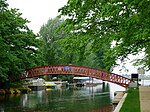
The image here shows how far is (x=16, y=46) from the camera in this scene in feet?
138

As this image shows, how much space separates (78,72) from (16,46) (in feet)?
28.7

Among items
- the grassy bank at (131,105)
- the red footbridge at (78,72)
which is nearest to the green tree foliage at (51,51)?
the red footbridge at (78,72)

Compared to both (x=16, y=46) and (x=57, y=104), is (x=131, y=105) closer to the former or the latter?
(x=57, y=104)

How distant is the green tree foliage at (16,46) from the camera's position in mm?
37531

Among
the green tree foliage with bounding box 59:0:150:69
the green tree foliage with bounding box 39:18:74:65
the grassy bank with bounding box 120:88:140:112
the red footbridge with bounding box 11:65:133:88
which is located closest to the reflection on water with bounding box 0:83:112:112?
the grassy bank with bounding box 120:88:140:112

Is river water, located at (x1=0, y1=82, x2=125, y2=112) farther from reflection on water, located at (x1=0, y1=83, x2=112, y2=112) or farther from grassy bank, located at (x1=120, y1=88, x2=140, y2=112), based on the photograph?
grassy bank, located at (x1=120, y1=88, x2=140, y2=112)

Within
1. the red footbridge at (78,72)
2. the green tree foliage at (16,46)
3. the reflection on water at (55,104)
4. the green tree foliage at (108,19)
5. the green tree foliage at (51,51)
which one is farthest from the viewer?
the green tree foliage at (51,51)

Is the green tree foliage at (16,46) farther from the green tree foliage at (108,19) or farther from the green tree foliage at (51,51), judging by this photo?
the green tree foliage at (108,19)

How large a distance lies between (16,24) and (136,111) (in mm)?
31686

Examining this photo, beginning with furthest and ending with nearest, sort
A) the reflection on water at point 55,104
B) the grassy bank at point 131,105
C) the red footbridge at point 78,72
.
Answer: the red footbridge at point 78,72 → the reflection on water at point 55,104 → the grassy bank at point 131,105

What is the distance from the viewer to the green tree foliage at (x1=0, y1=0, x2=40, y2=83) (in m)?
37.5

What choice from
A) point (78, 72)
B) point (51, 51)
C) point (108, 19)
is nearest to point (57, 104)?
point (78, 72)

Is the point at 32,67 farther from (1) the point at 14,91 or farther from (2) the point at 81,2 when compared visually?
(2) the point at 81,2

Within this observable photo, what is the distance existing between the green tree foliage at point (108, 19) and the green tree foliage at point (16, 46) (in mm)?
25497
